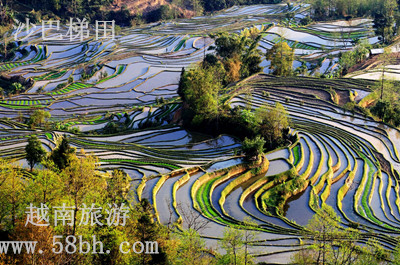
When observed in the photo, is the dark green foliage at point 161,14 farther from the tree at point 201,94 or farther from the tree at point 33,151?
the tree at point 33,151

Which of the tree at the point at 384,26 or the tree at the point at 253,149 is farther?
the tree at the point at 384,26

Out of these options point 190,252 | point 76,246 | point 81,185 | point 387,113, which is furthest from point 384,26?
point 76,246

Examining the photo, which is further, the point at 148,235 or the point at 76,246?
the point at 148,235

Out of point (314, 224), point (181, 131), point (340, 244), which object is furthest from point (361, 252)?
point (181, 131)

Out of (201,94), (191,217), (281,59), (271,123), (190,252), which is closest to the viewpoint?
(190,252)

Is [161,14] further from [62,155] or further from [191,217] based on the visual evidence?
[191,217]

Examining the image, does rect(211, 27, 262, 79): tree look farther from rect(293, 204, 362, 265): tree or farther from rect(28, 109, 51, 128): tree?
rect(293, 204, 362, 265): tree

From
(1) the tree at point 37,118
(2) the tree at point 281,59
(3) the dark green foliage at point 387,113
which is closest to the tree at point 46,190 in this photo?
(1) the tree at point 37,118

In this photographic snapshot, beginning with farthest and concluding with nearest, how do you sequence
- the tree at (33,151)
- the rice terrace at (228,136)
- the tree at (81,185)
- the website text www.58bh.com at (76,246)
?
the tree at (33,151) → the rice terrace at (228,136) → the tree at (81,185) → the website text www.58bh.com at (76,246)
